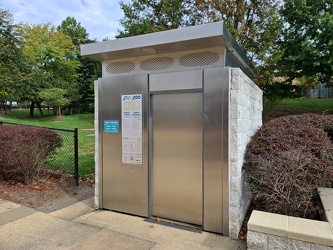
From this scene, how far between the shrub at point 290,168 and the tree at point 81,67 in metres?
27.3

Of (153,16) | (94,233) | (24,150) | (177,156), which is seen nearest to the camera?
(94,233)

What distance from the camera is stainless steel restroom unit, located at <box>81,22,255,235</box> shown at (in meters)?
3.02

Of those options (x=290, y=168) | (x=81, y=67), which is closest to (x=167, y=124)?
(x=290, y=168)

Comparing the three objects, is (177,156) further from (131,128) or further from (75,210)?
(75,210)

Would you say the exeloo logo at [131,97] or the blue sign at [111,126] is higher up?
the exeloo logo at [131,97]

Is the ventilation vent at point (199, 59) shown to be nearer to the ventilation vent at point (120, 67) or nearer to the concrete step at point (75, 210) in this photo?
the ventilation vent at point (120, 67)

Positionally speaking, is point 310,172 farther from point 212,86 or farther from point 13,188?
point 13,188

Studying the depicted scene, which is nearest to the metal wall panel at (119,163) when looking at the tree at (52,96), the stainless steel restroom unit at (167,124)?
the stainless steel restroom unit at (167,124)

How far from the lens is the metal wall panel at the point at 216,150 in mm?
2986

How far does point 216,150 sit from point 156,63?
1465mm

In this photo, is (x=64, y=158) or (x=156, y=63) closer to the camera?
(x=156, y=63)

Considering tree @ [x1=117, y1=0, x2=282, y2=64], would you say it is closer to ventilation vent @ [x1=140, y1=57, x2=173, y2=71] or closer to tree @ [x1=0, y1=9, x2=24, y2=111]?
tree @ [x1=0, y1=9, x2=24, y2=111]

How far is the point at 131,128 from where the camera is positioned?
3600mm

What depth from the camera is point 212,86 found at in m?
3.04
